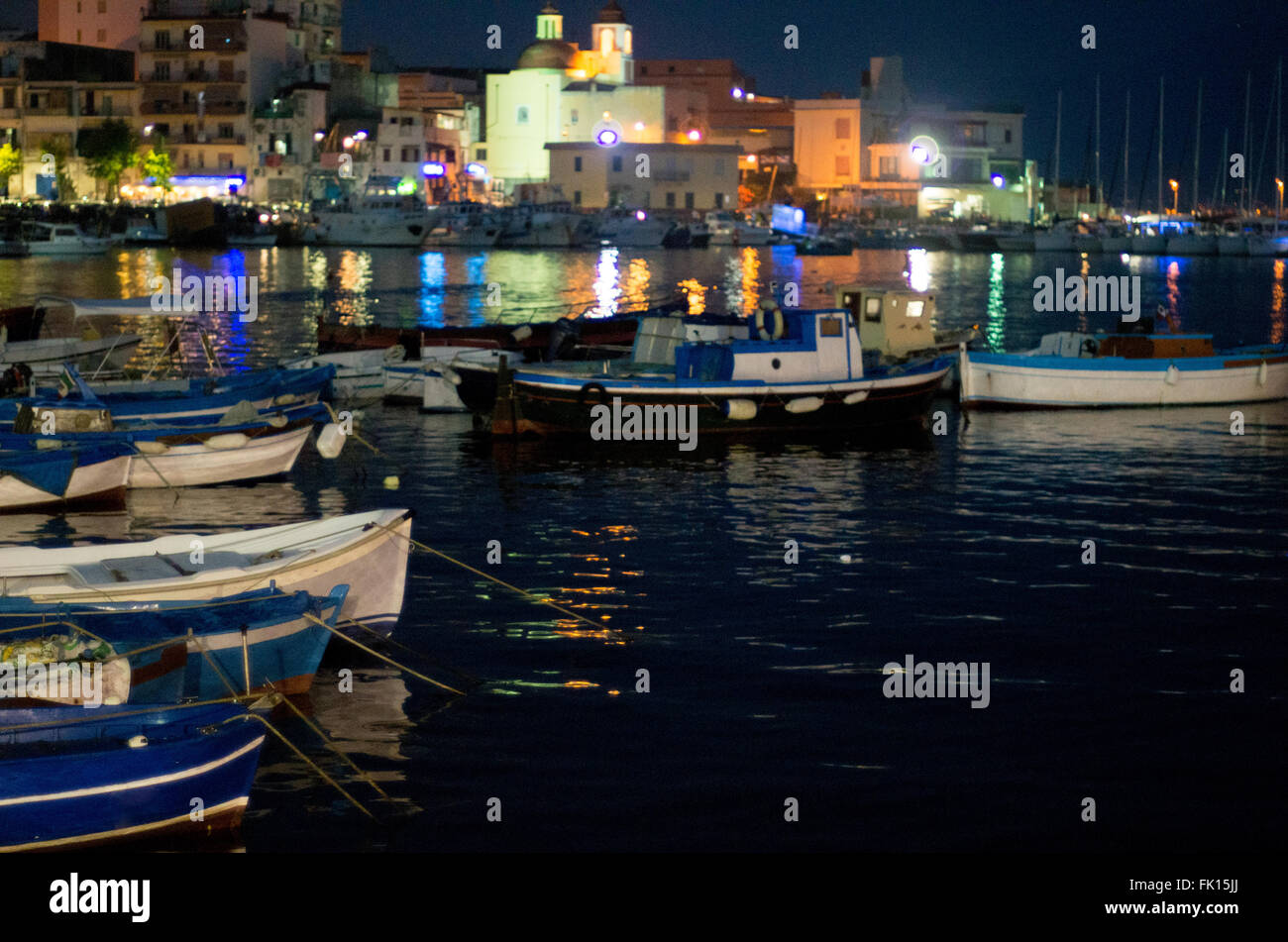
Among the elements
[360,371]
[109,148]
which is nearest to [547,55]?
[109,148]

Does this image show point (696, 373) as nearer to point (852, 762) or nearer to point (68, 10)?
point (852, 762)

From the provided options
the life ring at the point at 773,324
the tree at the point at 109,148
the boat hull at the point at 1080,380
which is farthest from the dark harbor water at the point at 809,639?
the tree at the point at 109,148

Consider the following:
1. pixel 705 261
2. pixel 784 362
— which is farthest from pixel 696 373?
pixel 705 261

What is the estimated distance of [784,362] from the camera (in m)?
28.4

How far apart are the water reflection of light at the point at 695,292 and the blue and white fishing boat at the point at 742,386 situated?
105ft

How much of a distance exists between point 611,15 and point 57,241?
195 ft

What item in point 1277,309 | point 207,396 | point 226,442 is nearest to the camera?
point 226,442

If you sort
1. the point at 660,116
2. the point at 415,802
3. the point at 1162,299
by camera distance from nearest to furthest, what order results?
1. the point at 415,802
2. the point at 1162,299
3. the point at 660,116

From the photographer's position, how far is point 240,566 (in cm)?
1480

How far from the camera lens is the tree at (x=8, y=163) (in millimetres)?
115062

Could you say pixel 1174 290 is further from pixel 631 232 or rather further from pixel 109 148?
pixel 109 148

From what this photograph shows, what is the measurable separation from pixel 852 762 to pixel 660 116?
414 ft

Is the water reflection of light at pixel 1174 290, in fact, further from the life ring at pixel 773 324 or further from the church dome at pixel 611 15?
the church dome at pixel 611 15
